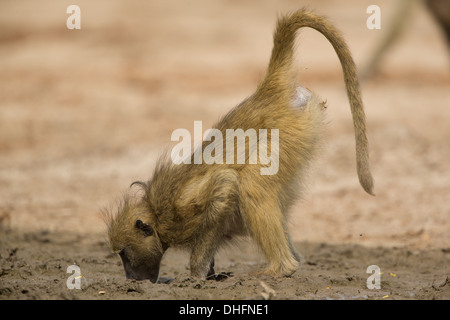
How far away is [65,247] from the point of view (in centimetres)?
616

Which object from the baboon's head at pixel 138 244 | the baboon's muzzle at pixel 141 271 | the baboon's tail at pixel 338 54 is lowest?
the baboon's muzzle at pixel 141 271

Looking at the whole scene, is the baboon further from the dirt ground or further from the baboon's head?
the dirt ground

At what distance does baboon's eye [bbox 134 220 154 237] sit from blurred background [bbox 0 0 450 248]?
125 cm

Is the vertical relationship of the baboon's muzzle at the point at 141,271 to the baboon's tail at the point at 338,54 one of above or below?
below

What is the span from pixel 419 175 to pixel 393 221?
53.9 inches

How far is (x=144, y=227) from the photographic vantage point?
192 inches

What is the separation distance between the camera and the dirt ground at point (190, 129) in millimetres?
5039

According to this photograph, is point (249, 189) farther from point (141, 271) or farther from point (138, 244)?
point (141, 271)

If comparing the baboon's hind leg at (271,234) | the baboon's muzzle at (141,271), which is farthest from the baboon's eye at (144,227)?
the baboon's hind leg at (271,234)

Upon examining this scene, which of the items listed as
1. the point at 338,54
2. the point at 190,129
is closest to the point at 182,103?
the point at 190,129

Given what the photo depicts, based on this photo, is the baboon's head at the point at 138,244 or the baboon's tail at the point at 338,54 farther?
the baboon's head at the point at 138,244

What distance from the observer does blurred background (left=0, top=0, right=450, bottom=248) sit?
738 cm

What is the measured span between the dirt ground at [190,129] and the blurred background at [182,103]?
4cm

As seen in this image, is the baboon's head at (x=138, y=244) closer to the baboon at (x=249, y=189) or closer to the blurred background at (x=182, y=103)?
the baboon at (x=249, y=189)
